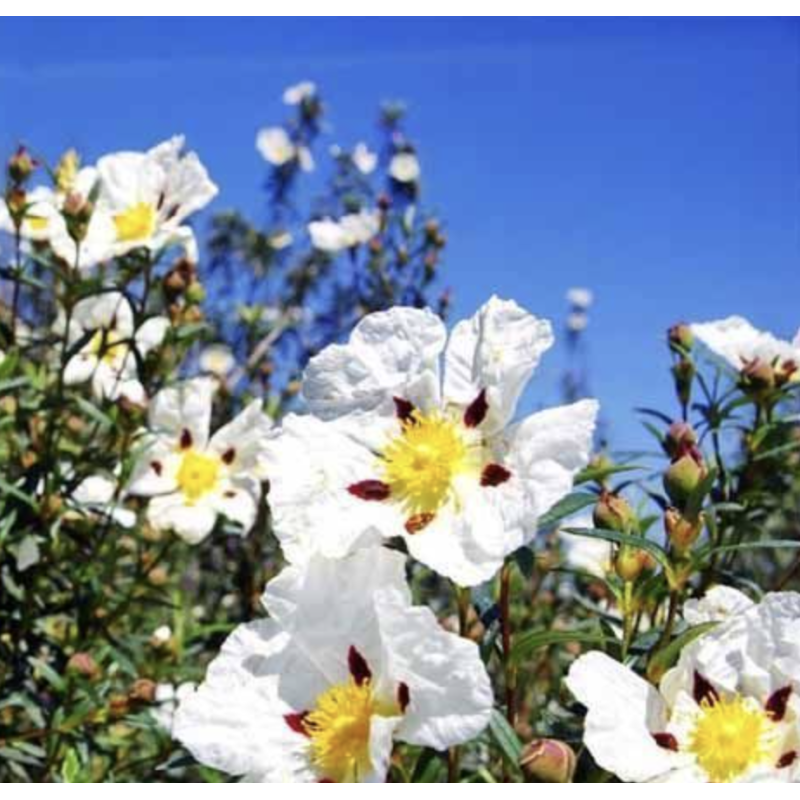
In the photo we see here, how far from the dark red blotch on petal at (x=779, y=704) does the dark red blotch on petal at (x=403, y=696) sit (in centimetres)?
31

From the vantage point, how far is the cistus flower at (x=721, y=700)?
3.56ft

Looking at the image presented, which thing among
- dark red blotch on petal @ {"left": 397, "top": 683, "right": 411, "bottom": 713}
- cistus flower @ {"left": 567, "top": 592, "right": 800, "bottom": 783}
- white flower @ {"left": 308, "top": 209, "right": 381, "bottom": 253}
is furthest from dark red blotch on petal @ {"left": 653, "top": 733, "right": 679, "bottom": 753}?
white flower @ {"left": 308, "top": 209, "right": 381, "bottom": 253}

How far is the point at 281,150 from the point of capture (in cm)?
533

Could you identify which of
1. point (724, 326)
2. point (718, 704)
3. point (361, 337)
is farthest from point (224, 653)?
point (724, 326)

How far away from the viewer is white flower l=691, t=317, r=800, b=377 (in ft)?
6.06

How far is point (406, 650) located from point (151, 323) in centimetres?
179

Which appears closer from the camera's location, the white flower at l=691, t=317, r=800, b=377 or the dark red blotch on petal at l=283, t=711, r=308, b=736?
the dark red blotch on petal at l=283, t=711, r=308, b=736

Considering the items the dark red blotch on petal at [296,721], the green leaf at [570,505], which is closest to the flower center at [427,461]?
the green leaf at [570,505]

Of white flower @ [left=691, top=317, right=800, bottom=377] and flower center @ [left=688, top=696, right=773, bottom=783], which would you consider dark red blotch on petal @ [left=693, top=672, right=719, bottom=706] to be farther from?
white flower @ [left=691, top=317, right=800, bottom=377]

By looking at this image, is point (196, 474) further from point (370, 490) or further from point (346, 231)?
point (346, 231)

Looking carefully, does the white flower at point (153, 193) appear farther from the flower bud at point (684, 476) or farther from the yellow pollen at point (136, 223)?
the flower bud at point (684, 476)

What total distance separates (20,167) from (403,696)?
163 centimetres

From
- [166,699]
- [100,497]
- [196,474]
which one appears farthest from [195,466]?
[166,699]

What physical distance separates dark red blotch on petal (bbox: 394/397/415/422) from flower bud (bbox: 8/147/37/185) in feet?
4.57
